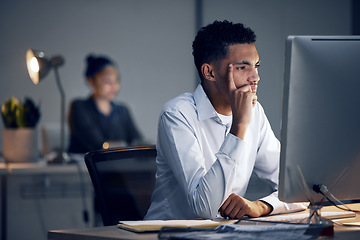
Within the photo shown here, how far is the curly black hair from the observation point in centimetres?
165

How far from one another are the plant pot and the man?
1.63 m

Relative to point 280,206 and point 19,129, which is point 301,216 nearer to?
point 280,206

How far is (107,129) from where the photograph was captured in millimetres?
4477

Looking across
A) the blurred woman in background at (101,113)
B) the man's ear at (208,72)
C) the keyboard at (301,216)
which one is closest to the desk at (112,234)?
the keyboard at (301,216)

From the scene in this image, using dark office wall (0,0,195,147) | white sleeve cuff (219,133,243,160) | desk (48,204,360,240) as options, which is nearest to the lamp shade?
white sleeve cuff (219,133,243,160)

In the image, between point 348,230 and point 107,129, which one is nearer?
point 348,230

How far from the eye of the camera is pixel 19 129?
3.04m

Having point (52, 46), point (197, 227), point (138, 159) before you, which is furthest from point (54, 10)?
point (197, 227)

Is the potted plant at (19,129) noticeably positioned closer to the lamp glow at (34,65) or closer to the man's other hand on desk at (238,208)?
the lamp glow at (34,65)

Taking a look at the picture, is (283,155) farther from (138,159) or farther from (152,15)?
(152,15)

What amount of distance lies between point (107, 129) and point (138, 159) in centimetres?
283

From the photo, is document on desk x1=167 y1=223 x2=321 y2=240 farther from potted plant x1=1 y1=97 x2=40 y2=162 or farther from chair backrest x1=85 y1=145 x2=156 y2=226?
potted plant x1=1 y1=97 x2=40 y2=162

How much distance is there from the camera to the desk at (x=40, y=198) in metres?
3.08

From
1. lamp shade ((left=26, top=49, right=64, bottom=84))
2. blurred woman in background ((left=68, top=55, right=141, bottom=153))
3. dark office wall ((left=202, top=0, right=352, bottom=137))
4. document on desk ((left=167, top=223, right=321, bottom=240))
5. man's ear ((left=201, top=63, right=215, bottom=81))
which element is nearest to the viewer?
document on desk ((left=167, top=223, right=321, bottom=240))
